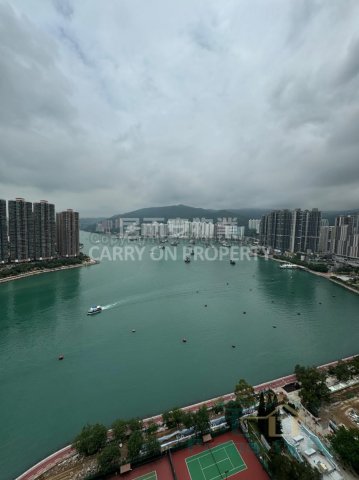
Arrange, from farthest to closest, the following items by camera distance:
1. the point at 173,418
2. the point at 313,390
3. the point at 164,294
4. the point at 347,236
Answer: the point at 347,236 < the point at 164,294 < the point at 313,390 < the point at 173,418

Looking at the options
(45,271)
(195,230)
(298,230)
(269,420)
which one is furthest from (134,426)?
(195,230)

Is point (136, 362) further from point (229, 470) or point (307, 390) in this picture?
point (307, 390)

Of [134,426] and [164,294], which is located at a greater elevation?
[134,426]

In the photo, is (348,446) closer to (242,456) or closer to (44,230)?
(242,456)

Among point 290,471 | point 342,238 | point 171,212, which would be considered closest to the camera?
point 290,471

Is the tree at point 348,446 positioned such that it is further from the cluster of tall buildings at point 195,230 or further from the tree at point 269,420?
the cluster of tall buildings at point 195,230

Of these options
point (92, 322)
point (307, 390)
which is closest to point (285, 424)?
point (307, 390)

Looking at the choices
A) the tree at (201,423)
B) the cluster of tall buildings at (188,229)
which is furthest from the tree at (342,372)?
the cluster of tall buildings at (188,229)
